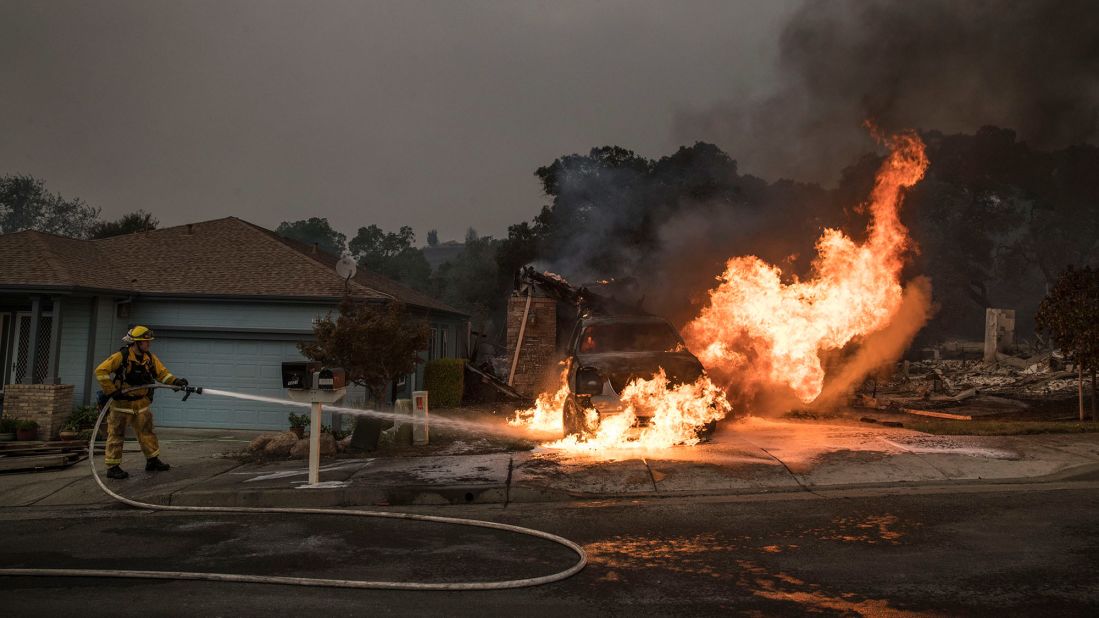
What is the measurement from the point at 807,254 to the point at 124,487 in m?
18.1

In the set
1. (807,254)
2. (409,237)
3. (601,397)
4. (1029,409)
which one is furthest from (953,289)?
(409,237)

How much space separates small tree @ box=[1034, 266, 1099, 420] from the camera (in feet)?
34.8

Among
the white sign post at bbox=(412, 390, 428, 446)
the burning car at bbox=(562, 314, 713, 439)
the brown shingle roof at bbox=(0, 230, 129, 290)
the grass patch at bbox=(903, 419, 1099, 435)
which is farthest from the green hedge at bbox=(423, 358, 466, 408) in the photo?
the grass patch at bbox=(903, 419, 1099, 435)

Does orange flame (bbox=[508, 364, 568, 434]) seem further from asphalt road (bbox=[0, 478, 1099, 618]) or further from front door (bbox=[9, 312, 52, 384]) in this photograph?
front door (bbox=[9, 312, 52, 384])

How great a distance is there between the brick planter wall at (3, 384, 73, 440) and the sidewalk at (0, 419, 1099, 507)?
3866mm

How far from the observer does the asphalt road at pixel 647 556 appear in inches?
160

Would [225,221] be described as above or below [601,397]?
above

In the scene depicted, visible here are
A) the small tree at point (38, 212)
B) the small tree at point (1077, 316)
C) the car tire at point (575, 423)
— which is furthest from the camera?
the small tree at point (38, 212)

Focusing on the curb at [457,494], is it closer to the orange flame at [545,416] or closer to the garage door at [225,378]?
the orange flame at [545,416]

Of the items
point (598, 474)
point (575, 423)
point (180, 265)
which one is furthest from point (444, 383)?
point (598, 474)

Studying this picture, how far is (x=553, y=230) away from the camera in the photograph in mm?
36188

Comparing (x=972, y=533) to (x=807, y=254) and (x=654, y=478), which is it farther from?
(x=807, y=254)

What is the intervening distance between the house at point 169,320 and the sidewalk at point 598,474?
4469mm

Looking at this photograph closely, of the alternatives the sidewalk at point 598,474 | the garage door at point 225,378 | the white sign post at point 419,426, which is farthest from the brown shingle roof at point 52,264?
the white sign post at point 419,426
